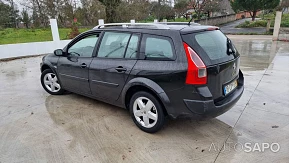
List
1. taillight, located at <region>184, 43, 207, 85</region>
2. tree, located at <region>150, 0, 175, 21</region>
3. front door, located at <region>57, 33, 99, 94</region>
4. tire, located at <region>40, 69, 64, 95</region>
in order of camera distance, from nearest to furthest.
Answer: taillight, located at <region>184, 43, 207, 85</region> < front door, located at <region>57, 33, 99, 94</region> < tire, located at <region>40, 69, 64, 95</region> < tree, located at <region>150, 0, 175, 21</region>

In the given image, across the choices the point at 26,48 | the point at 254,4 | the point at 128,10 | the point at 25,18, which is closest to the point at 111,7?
the point at 128,10

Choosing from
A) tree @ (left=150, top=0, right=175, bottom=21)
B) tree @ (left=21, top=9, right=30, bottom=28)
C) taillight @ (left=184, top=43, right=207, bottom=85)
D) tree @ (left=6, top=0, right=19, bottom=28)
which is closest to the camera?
taillight @ (left=184, top=43, right=207, bottom=85)

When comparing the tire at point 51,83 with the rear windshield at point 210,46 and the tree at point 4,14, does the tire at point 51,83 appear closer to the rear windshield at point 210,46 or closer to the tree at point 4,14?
the rear windshield at point 210,46

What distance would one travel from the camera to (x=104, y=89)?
351 cm

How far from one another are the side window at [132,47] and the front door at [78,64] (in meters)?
0.79

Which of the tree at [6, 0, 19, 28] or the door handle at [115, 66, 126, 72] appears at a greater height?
the tree at [6, 0, 19, 28]

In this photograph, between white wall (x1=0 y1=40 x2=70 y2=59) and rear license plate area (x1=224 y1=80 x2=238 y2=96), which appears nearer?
rear license plate area (x1=224 y1=80 x2=238 y2=96)

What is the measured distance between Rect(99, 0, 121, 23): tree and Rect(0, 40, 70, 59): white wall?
5.07 metres

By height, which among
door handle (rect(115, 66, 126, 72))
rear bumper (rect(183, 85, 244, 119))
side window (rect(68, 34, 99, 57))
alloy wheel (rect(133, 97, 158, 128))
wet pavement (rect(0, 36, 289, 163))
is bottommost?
wet pavement (rect(0, 36, 289, 163))

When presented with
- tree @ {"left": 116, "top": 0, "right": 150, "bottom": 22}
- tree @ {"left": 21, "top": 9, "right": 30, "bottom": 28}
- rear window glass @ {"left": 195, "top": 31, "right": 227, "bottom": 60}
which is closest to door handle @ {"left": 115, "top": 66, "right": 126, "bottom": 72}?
rear window glass @ {"left": 195, "top": 31, "right": 227, "bottom": 60}

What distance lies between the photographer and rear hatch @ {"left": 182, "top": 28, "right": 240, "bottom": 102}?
2634mm

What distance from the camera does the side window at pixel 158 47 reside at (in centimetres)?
277

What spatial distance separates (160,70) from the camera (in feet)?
9.09

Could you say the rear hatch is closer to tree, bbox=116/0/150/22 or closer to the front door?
the front door
